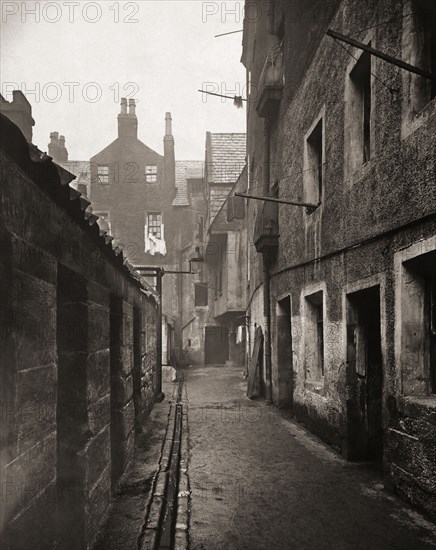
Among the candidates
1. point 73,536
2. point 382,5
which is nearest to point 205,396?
point 73,536

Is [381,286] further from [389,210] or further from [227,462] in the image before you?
[227,462]

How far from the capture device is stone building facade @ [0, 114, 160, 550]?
8.46 ft

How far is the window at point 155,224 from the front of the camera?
30.2 metres

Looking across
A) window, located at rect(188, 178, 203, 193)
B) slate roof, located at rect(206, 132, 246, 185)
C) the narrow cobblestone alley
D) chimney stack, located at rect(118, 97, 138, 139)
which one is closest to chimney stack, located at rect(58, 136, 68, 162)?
chimney stack, located at rect(118, 97, 138, 139)

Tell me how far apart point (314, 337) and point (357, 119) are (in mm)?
4058

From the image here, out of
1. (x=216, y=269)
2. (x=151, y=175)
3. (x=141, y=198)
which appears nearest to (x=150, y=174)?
(x=151, y=175)

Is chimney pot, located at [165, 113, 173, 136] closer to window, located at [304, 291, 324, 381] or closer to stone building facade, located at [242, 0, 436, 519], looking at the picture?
stone building facade, located at [242, 0, 436, 519]

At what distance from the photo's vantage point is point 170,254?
29.6 meters

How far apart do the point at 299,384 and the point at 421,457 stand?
4573 mm

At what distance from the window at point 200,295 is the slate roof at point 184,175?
18.9 ft

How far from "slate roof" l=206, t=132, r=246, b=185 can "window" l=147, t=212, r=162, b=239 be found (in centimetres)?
604

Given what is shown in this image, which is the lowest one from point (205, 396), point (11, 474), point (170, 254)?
point (205, 396)

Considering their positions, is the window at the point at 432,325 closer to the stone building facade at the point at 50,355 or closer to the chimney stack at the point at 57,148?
the stone building facade at the point at 50,355

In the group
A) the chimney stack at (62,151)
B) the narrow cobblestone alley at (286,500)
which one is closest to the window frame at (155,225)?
the chimney stack at (62,151)
